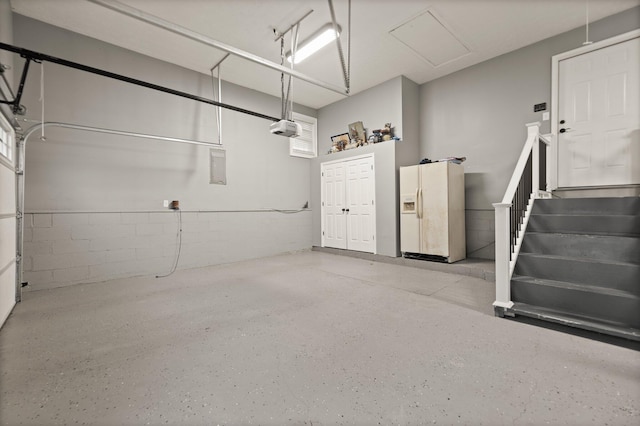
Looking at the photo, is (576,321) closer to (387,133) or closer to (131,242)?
(387,133)

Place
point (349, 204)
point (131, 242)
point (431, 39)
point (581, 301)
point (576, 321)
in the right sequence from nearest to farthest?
point (576, 321)
point (581, 301)
point (431, 39)
point (131, 242)
point (349, 204)

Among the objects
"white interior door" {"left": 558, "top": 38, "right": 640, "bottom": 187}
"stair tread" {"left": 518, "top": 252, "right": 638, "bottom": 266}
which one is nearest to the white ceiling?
"white interior door" {"left": 558, "top": 38, "right": 640, "bottom": 187}

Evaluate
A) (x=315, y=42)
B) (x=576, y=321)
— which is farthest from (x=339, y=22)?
(x=576, y=321)

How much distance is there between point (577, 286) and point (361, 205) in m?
3.73

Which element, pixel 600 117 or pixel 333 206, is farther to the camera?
pixel 333 206

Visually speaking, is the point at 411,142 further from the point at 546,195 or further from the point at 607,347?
the point at 607,347

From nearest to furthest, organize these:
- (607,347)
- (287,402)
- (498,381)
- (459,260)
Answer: (287,402), (498,381), (607,347), (459,260)

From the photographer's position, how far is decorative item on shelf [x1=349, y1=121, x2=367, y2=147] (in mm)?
5977

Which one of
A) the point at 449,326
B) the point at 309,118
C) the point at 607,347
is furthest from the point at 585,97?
the point at 309,118

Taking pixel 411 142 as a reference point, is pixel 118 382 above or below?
below

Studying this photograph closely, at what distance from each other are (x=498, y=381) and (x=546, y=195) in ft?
11.4

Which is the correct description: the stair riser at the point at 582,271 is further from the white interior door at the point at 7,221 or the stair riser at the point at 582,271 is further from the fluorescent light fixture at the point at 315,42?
the white interior door at the point at 7,221

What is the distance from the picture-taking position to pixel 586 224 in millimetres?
2982

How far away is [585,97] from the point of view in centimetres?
394
